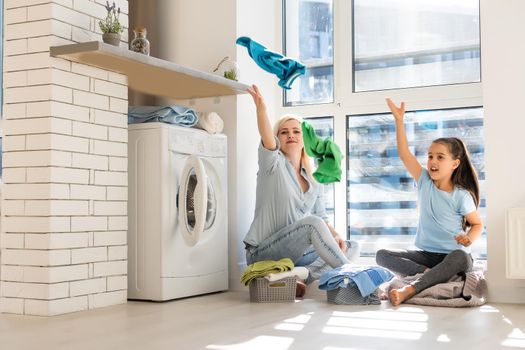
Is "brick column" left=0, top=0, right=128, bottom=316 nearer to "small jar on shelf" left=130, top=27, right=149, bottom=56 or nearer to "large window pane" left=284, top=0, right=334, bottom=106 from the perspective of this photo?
"small jar on shelf" left=130, top=27, right=149, bottom=56

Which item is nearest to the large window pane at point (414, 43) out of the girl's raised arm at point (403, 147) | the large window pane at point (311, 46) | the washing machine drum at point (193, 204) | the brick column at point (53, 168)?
the large window pane at point (311, 46)

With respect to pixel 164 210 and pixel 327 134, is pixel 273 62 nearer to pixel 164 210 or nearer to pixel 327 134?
pixel 327 134

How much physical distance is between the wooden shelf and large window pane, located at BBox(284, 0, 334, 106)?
542mm

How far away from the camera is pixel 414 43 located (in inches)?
161

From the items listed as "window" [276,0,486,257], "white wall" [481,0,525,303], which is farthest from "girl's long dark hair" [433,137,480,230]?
"window" [276,0,486,257]

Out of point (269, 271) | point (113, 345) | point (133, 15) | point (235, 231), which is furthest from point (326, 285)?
point (133, 15)

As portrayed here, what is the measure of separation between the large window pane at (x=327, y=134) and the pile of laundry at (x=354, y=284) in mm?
832

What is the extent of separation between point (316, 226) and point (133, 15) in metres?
1.69

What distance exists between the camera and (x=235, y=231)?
4.07 m

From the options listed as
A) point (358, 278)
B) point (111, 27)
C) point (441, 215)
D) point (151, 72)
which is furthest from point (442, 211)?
point (111, 27)

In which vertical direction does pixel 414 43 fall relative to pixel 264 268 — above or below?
above

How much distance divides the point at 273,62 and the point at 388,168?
87cm

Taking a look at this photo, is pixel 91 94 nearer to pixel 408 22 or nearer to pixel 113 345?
pixel 113 345

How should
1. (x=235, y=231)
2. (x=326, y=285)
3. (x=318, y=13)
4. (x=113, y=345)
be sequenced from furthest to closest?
(x=318, y=13)
(x=235, y=231)
(x=326, y=285)
(x=113, y=345)
